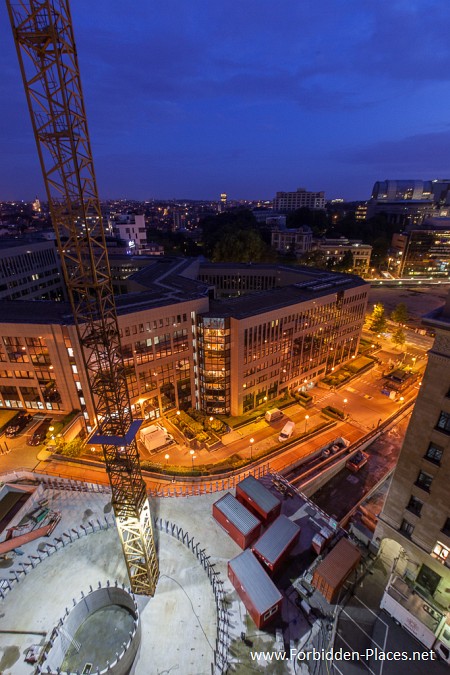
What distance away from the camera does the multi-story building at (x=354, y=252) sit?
551 feet

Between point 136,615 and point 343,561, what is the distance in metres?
20.4

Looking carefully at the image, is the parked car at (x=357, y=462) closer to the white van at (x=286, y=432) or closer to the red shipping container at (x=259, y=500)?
the white van at (x=286, y=432)

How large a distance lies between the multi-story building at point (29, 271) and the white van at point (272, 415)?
87.6 meters

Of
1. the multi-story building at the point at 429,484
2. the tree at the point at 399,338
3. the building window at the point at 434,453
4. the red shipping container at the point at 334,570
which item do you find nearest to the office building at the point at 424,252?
the tree at the point at 399,338

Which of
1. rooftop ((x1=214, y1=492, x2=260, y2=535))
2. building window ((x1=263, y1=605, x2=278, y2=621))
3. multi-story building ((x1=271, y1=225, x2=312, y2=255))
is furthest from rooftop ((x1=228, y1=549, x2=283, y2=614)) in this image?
multi-story building ((x1=271, y1=225, x2=312, y2=255))

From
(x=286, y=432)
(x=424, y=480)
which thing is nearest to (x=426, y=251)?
(x=286, y=432)

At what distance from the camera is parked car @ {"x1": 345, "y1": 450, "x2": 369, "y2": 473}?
52938 mm

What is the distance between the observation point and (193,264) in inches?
4008

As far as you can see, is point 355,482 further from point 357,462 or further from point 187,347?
point 187,347

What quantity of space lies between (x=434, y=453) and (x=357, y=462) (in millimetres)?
25462

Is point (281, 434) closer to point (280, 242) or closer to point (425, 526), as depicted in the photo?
point (425, 526)

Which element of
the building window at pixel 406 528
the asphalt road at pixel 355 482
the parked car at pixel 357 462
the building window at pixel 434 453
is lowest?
the asphalt road at pixel 355 482

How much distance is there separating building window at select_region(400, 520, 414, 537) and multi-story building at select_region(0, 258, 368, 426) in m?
35.8

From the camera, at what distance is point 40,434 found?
55000 mm
